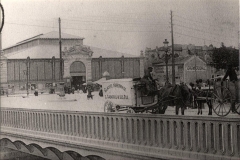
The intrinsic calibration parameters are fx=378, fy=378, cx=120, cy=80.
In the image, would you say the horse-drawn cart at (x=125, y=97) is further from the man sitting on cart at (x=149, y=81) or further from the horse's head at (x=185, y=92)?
the horse's head at (x=185, y=92)

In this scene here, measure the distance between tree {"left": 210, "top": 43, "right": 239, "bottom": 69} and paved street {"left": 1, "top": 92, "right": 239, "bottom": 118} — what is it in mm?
444

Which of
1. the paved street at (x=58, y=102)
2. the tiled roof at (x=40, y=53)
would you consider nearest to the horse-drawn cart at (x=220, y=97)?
the paved street at (x=58, y=102)

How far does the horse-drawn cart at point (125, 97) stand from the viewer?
304 centimetres

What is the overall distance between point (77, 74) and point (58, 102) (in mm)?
431

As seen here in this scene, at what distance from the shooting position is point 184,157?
271 cm

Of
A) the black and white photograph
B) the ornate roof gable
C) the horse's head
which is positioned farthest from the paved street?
the ornate roof gable

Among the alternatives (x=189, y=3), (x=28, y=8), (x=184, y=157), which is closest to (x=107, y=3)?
(x=189, y=3)

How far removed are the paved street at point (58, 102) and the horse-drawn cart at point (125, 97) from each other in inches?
4.3

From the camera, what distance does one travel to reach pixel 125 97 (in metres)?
3.16

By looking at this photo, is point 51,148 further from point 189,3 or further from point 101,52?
point 189,3

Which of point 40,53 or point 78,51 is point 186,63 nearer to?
point 78,51

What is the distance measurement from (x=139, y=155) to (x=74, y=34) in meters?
1.37

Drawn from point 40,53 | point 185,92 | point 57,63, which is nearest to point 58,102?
point 57,63

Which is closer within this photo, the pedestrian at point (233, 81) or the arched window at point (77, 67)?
the pedestrian at point (233, 81)
